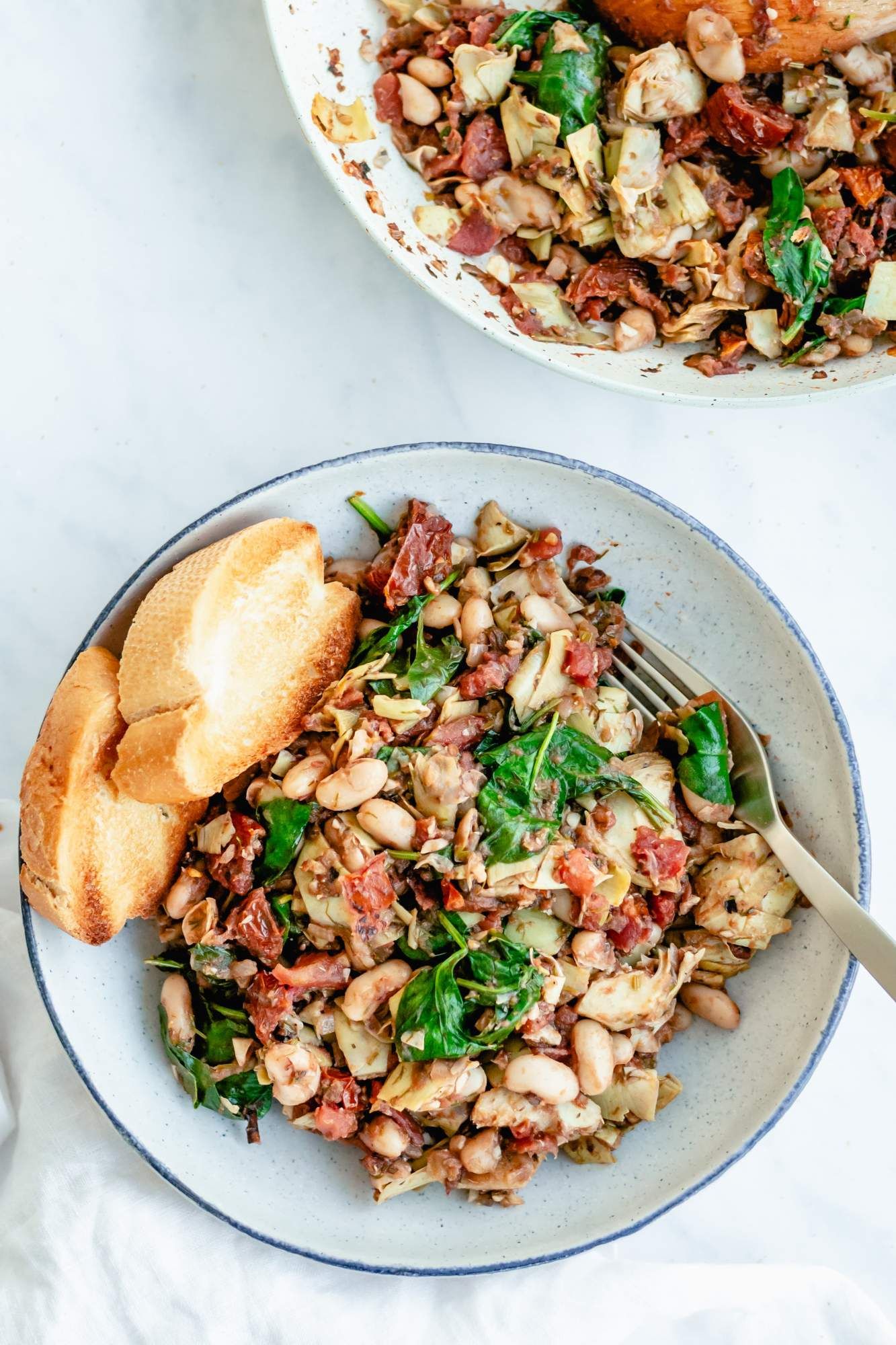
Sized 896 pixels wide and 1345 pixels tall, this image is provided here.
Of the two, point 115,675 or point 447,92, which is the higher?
point 447,92

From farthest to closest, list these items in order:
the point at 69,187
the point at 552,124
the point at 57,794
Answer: the point at 69,187
the point at 552,124
the point at 57,794

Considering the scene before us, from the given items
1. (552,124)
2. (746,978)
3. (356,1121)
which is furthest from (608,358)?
(356,1121)

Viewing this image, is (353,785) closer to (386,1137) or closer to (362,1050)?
(362,1050)

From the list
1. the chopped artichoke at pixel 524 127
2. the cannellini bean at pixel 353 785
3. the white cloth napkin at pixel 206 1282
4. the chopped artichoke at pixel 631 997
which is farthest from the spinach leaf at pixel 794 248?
the white cloth napkin at pixel 206 1282

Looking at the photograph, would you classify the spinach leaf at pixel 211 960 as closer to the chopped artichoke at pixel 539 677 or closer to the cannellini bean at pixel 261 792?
the cannellini bean at pixel 261 792

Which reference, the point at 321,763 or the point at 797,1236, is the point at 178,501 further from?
Answer: the point at 797,1236

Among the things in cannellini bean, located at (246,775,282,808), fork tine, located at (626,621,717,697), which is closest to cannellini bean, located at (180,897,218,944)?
cannellini bean, located at (246,775,282,808)

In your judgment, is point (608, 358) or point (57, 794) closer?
point (57, 794)
